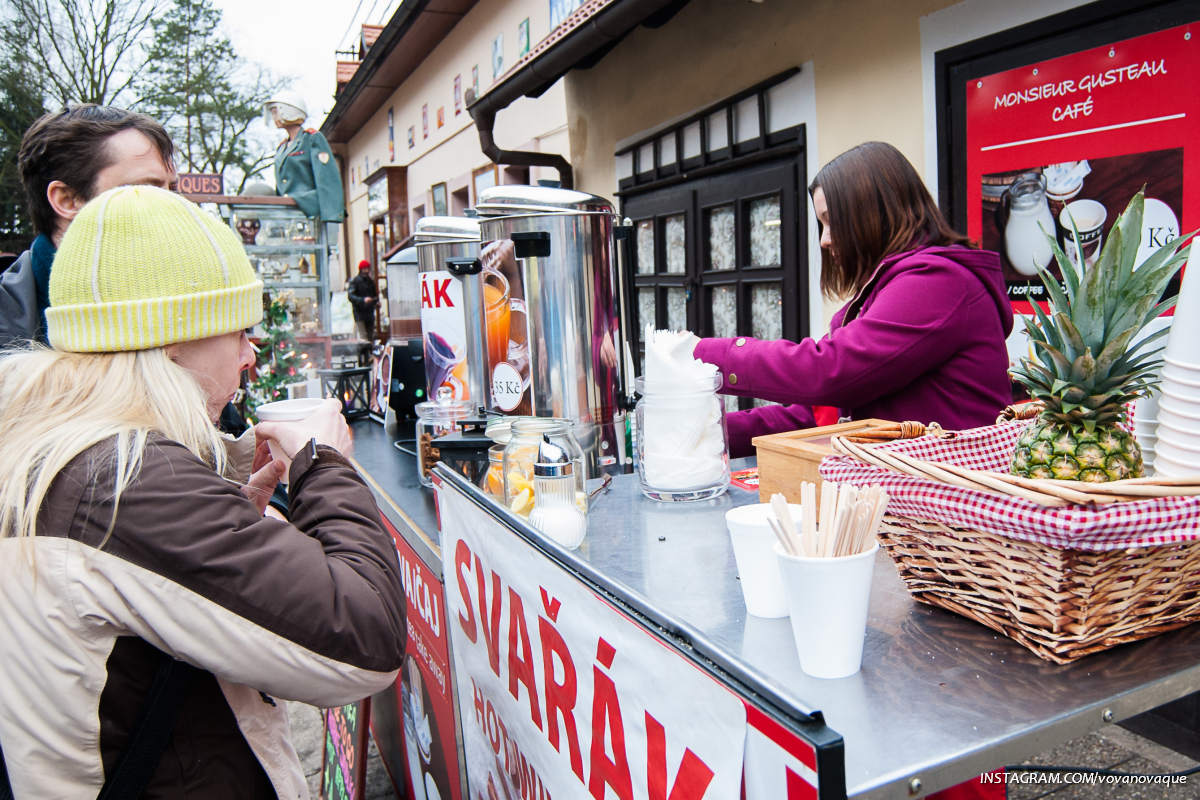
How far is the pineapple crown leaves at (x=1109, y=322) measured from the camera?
1009 mm

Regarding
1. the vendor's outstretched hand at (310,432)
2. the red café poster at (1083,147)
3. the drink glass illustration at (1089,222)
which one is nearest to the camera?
the vendor's outstretched hand at (310,432)

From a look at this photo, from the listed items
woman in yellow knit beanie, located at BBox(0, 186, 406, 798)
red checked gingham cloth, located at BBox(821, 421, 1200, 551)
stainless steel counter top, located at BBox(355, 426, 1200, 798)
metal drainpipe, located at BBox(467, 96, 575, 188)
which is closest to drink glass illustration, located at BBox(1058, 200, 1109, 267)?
stainless steel counter top, located at BBox(355, 426, 1200, 798)

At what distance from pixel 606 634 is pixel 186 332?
2.44 ft

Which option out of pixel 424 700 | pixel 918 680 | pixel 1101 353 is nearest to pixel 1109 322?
pixel 1101 353

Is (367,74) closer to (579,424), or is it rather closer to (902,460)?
(579,424)

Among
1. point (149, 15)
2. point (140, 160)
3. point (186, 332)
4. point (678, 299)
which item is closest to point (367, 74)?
point (149, 15)

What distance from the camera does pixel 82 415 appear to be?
1.10 m

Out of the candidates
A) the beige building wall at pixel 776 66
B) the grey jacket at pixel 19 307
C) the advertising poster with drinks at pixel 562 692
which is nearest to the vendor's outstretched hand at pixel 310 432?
the advertising poster with drinks at pixel 562 692

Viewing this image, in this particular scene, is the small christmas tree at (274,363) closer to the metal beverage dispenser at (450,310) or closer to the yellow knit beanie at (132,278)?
the metal beverage dispenser at (450,310)

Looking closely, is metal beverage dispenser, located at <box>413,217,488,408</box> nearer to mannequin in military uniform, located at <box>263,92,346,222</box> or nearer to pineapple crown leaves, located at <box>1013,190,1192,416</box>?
pineapple crown leaves, located at <box>1013,190,1192,416</box>

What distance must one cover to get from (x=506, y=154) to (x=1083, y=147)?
16.7 ft

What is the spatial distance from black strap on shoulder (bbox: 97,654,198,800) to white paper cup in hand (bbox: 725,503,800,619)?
0.76 meters

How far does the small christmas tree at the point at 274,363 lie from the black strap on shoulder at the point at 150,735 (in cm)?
456

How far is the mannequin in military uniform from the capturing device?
23.3ft
